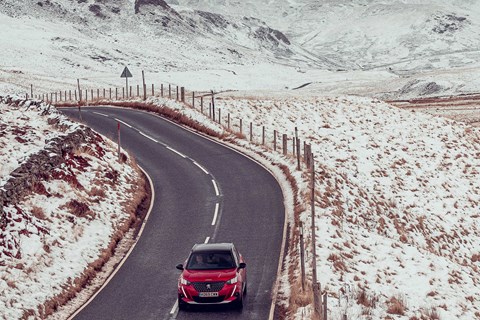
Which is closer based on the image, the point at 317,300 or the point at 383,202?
the point at 317,300

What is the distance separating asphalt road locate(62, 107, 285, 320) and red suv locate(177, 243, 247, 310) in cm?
41

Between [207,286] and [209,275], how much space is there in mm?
304

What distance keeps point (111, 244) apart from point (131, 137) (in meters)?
17.9

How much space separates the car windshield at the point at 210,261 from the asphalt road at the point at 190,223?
3.70 feet

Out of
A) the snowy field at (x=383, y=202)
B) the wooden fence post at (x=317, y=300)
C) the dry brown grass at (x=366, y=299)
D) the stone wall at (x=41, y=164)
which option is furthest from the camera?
the stone wall at (x=41, y=164)

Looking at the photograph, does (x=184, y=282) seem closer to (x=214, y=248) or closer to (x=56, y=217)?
(x=214, y=248)

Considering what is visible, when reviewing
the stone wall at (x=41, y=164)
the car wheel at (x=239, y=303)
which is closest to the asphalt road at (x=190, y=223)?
the car wheel at (x=239, y=303)

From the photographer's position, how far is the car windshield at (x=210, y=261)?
18125 mm

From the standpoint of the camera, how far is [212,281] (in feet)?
57.2

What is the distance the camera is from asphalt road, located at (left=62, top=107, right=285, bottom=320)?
18500mm

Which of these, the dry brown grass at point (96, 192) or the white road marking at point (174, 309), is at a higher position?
the dry brown grass at point (96, 192)

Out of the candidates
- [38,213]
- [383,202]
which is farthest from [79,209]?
[383,202]

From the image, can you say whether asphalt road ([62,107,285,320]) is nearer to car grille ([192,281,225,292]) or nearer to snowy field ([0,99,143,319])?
car grille ([192,281,225,292])

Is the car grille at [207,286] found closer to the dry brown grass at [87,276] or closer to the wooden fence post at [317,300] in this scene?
the wooden fence post at [317,300]
